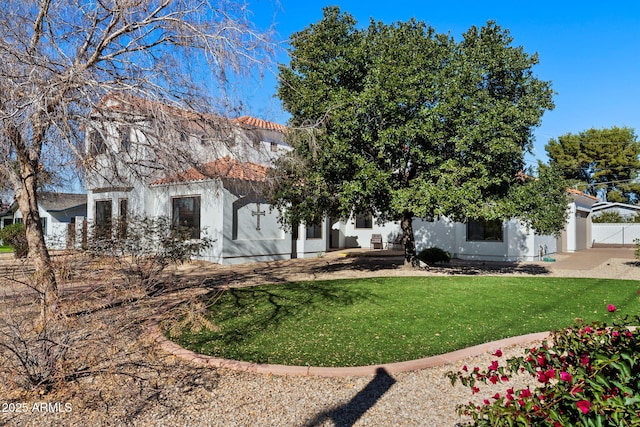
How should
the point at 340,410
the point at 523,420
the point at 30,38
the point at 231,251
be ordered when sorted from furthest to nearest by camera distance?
the point at 231,251 → the point at 30,38 → the point at 340,410 → the point at 523,420

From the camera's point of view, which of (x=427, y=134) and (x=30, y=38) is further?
(x=427, y=134)

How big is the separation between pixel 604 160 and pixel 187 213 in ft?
139

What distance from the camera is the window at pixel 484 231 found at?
1930 cm

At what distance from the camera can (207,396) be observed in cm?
418

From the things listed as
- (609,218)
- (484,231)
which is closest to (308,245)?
(484,231)

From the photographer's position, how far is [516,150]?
35.8 feet

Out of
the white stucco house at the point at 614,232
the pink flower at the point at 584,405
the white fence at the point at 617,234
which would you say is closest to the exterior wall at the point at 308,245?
the pink flower at the point at 584,405

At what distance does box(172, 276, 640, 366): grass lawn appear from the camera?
18.5 feet

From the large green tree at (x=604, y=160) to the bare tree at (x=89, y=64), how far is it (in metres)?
43.0

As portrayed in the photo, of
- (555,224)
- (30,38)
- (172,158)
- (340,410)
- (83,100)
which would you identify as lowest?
(340,410)

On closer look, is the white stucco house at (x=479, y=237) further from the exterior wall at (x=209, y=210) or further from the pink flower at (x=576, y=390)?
the pink flower at (x=576, y=390)

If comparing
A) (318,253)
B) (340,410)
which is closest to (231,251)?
(318,253)

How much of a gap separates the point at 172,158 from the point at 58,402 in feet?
12.4

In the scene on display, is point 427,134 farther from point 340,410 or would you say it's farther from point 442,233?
point 442,233
